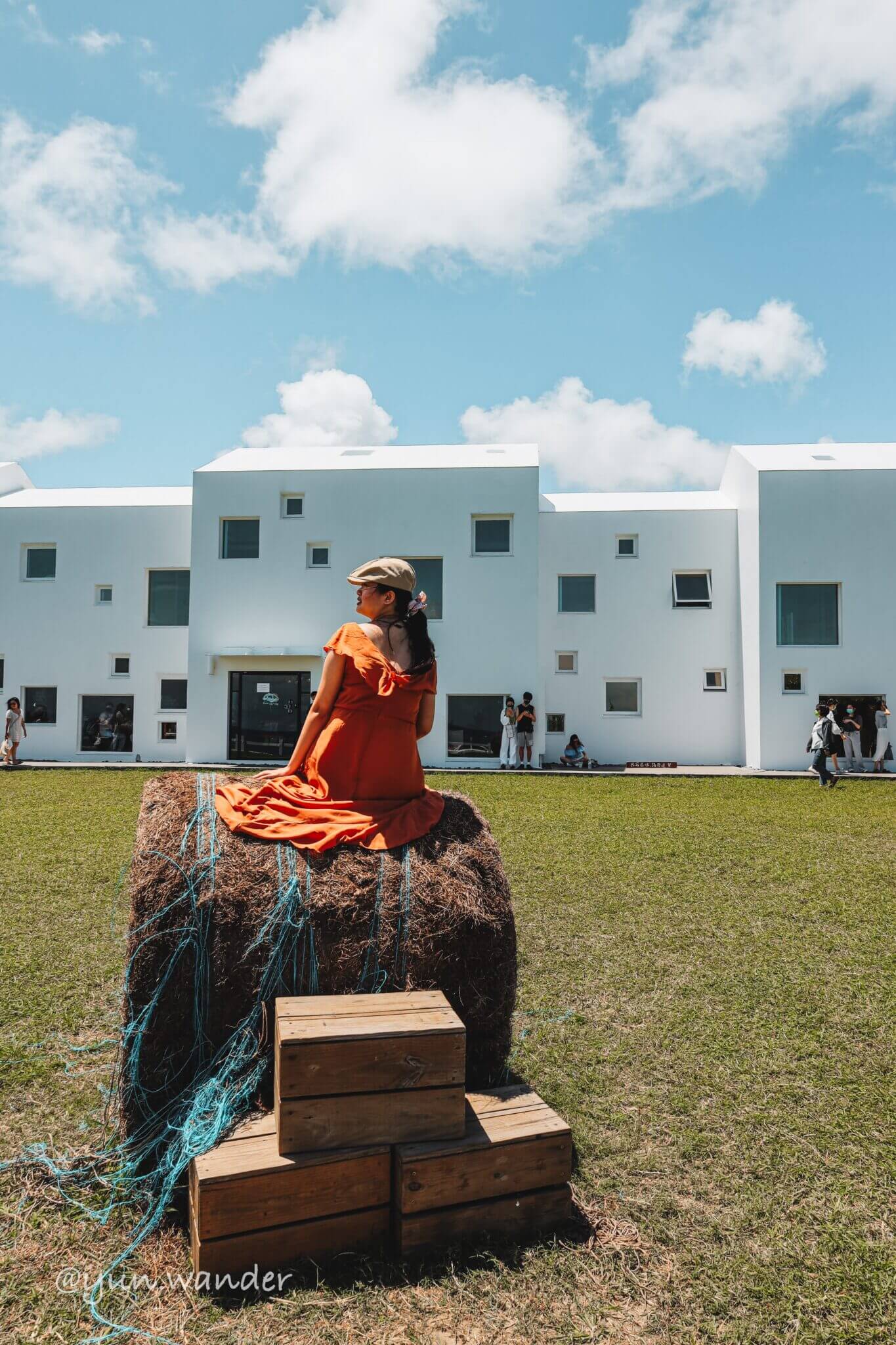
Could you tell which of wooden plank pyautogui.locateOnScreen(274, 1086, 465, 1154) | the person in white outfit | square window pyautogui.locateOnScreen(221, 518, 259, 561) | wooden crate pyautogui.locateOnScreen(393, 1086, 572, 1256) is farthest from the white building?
wooden plank pyautogui.locateOnScreen(274, 1086, 465, 1154)

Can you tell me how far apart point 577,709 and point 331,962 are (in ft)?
63.1

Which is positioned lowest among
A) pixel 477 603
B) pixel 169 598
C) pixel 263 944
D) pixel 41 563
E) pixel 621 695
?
pixel 263 944

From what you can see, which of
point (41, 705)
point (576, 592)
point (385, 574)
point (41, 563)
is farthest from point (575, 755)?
point (385, 574)

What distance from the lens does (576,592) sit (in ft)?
74.4

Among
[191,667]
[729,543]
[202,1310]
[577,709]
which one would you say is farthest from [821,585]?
[202,1310]

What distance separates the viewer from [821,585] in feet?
68.3

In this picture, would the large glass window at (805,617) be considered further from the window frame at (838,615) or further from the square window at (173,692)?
the square window at (173,692)

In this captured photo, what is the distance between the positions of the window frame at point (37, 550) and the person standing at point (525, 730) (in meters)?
12.6

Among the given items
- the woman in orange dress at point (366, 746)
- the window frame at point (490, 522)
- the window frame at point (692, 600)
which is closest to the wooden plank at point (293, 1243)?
the woman in orange dress at point (366, 746)

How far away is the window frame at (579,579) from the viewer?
73.8 feet

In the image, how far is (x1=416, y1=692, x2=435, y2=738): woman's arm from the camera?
418 cm

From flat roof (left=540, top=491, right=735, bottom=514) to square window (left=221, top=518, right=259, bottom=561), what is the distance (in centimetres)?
744

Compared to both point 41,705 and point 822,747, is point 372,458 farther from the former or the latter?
point 822,747

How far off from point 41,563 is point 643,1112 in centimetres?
2320
